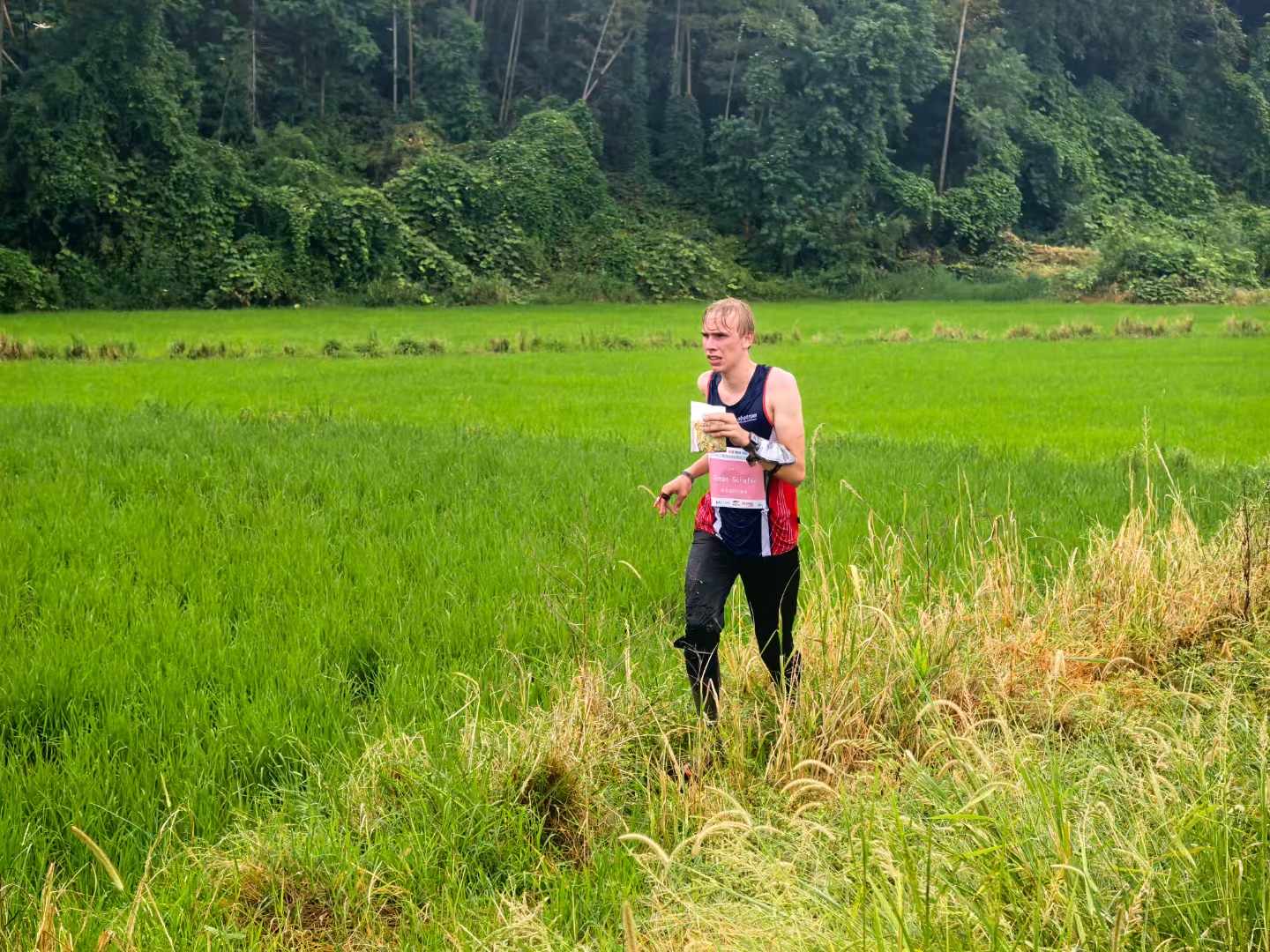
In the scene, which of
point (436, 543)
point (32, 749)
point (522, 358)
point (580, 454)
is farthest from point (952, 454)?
point (522, 358)

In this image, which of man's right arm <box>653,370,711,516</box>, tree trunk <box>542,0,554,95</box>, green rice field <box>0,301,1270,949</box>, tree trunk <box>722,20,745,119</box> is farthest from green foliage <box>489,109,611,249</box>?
man's right arm <box>653,370,711,516</box>

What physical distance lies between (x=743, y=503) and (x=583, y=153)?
114 ft

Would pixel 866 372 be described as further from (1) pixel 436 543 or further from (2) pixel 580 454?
(1) pixel 436 543

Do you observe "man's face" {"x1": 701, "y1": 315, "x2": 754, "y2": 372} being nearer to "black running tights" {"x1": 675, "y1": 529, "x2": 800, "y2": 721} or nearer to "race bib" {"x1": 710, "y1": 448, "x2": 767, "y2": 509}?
"race bib" {"x1": 710, "y1": 448, "x2": 767, "y2": 509}

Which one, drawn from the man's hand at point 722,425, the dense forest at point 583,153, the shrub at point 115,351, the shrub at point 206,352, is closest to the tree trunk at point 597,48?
the dense forest at point 583,153

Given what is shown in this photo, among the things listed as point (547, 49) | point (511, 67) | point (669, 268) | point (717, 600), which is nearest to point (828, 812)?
point (717, 600)

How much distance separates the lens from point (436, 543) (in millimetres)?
6105

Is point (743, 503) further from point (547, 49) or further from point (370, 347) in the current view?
point (547, 49)

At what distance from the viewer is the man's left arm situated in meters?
3.35

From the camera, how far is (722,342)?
3.31m

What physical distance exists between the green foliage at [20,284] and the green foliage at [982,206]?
89.9 feet

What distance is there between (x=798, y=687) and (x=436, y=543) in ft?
9.67

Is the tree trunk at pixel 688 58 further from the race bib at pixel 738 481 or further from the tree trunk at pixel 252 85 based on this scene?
the race bib at pixel 738 481

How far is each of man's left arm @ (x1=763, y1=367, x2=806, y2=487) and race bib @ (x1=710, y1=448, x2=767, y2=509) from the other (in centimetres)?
5
